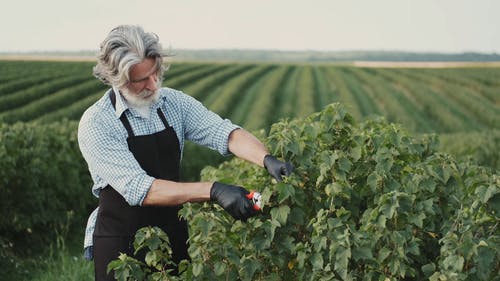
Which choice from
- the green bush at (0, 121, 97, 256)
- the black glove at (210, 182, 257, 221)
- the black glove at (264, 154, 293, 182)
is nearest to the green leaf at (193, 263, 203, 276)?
the black glove at (210, 182, 257, 221)

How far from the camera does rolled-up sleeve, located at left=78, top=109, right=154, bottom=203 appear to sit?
342 centimetres

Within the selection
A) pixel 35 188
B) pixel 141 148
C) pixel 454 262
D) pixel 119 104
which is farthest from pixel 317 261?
pixel 35 188

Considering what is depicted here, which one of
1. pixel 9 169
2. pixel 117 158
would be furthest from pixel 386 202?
pixel 9 169

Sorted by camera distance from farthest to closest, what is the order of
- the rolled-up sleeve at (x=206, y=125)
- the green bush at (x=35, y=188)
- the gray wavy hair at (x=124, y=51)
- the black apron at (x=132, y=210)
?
the green bush at (x=35, y=188) < the rolled-up sleeve at (x=206, y=125) < the black apron at (x=132, y=210) < the gray wavy hair at (x=124, y=51)

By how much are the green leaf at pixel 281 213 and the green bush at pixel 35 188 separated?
18.3 ft

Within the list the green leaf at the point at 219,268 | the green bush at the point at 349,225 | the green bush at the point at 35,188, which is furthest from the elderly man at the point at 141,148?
the green bush at the point at 35,188

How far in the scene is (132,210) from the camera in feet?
12.3

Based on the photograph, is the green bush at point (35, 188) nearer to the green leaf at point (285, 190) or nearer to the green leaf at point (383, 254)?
the green leaf at point (285, 190)

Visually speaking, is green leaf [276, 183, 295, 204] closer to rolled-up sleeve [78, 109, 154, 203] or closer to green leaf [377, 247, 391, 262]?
green leaf [377, 247, 391, 262]

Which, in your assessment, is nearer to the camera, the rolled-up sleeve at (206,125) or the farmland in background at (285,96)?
the rolled-up sleeve at (206,125)

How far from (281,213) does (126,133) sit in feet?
3.06

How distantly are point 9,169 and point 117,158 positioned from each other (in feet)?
17.2

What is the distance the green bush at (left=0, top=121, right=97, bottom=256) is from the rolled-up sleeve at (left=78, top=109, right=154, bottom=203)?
492 centimetres

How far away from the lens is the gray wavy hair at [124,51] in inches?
134
